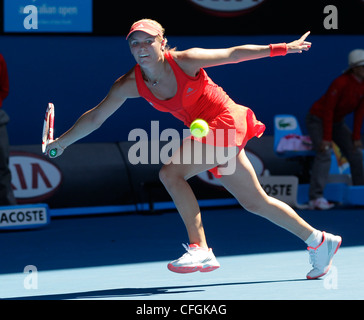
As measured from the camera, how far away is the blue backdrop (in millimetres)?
10312

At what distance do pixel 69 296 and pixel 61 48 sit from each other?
218 inches

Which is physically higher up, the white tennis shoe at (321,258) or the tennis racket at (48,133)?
the tennis racket at (48,133)

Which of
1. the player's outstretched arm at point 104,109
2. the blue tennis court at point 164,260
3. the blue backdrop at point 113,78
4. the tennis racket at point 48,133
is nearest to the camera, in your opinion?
the blue tennis court at point 164,260

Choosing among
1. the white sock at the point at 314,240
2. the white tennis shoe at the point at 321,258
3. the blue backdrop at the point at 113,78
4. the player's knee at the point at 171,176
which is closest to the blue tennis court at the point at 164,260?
the white tennis shoe at the point at 321,258

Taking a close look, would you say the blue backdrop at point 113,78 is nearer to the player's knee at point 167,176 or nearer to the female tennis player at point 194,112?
the female tennis player at point 194,112

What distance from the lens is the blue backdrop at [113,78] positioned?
10312mm

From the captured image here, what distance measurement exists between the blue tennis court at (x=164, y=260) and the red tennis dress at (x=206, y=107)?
0.84m

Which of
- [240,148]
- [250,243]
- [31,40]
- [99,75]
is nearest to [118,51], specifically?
[99,75]

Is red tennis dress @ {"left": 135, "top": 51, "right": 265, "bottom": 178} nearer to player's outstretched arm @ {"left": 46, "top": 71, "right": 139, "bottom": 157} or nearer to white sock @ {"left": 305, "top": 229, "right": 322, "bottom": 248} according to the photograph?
player's outstretched arm @ {"left": 46, "top": 71, "right": 139, "bottom": 157}

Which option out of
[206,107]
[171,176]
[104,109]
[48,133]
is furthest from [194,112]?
[48,133]

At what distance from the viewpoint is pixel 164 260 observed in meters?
6.77

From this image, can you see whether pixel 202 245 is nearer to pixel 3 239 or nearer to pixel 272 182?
pixel 3 239

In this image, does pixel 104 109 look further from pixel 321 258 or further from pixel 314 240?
pixel 321 258

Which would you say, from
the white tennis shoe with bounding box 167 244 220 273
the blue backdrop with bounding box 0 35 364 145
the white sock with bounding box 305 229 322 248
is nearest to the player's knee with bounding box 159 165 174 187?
the white tennis shoe with bounding box 167 244 220 273
